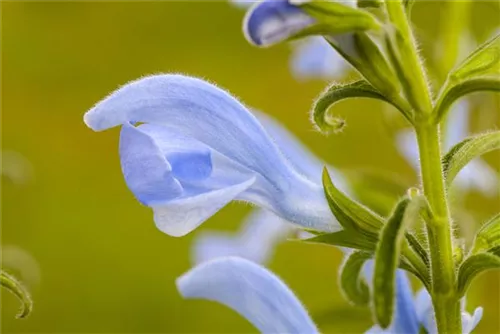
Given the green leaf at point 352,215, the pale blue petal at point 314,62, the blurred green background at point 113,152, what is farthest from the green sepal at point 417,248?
the blurred green background at point 113,152

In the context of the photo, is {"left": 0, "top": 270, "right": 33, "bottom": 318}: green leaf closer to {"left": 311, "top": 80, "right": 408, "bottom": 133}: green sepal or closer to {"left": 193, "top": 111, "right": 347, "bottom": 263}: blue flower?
{"left": 311, "top": 80, "right": 408, "bottom": 133}: green sepal


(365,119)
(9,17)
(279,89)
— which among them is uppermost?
(9,17)

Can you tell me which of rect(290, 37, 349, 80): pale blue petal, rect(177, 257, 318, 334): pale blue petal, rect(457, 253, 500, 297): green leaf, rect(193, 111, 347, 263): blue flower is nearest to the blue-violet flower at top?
rect(177, 257, 318, 334): pale blue petal

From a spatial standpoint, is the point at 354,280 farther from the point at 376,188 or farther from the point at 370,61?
the point at 376,188

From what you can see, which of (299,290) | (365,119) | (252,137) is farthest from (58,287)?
(252,137)

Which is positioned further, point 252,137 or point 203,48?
point 203,48

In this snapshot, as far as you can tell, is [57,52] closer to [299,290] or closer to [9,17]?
[9,17]

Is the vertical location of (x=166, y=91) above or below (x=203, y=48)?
below

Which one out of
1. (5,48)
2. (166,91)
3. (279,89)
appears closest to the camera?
(166,91)
